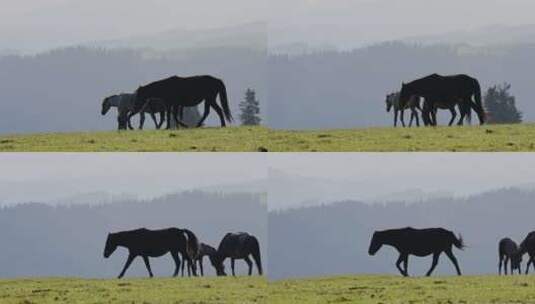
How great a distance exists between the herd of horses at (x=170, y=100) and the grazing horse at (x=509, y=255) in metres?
6.10

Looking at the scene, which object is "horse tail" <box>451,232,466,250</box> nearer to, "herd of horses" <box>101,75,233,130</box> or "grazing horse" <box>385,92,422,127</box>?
"grazing horse" <box>385,92,422,127</box>

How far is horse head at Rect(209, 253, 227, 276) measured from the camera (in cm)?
2252

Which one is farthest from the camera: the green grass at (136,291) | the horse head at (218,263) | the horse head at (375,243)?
the horse head at (375,243)

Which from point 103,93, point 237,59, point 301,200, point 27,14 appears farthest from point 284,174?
point 27,14

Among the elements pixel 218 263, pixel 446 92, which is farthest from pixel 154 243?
pixel 446 92

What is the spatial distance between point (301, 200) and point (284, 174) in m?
0.68

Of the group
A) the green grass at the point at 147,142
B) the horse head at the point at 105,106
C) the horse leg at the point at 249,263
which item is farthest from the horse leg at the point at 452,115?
the horse head at the point at 105,106

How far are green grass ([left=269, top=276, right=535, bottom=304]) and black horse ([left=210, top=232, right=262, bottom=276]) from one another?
2.68 ft

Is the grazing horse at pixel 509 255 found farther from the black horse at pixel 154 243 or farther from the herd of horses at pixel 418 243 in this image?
the black horse at pixel 154 243

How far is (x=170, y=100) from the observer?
2333cm

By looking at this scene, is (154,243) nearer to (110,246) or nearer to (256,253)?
(110,246)

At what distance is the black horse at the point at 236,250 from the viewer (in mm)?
22219

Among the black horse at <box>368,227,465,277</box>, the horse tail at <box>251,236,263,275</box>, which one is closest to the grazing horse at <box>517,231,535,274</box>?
the black horse at <box>368,227,465,277</box>

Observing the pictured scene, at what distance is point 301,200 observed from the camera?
22547 mm
